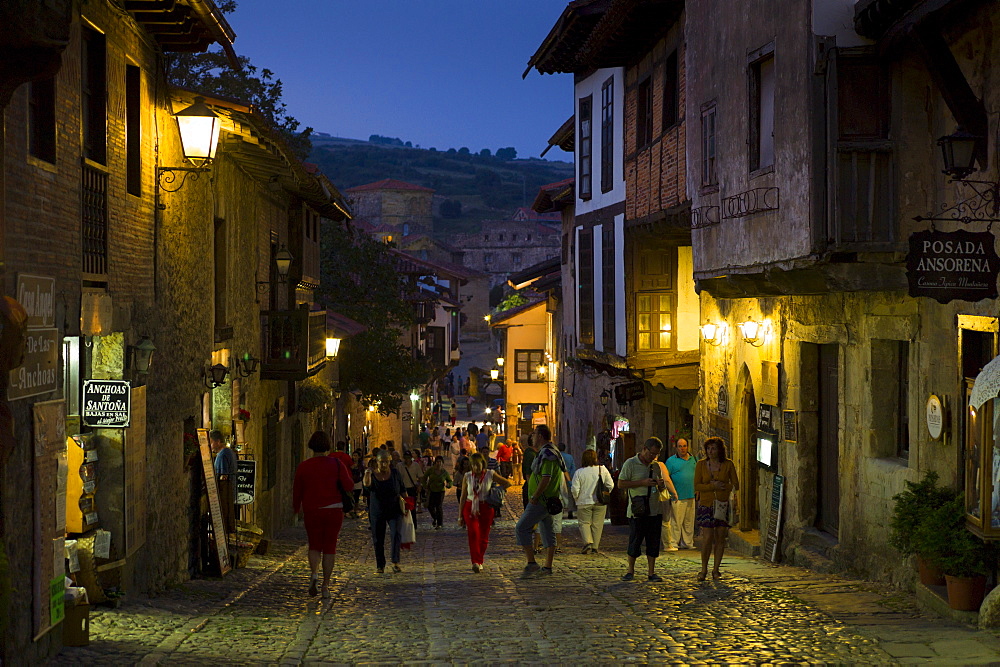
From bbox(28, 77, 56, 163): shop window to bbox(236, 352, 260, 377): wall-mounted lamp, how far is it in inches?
347

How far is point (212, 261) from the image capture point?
48.4 feet

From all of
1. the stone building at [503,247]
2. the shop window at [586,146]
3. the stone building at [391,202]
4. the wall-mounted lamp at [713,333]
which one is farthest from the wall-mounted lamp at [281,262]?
the stone building at [391,202]

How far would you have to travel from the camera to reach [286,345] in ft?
65.4

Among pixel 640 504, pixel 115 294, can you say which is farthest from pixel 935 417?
pixel 115 294

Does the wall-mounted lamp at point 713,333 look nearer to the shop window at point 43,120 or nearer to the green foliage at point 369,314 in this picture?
the shop window at point 43,120

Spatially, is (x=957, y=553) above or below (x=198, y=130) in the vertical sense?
below

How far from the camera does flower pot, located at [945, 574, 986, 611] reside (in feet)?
29.8

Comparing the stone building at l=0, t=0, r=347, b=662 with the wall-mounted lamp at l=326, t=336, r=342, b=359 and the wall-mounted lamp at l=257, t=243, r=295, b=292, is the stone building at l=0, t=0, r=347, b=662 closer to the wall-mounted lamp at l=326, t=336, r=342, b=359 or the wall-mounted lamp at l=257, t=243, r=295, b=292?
the wall-mounted lamp at l=257, t=243, r=295, b=292

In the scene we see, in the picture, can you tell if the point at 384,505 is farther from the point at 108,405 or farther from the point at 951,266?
the point at 951,266

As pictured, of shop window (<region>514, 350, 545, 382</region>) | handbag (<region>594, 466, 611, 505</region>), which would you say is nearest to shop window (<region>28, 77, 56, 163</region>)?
handbag (<region>594, 466, 611, 505</region>)

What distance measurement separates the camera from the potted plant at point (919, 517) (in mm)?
9680

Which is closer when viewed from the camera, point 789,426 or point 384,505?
point 384,505

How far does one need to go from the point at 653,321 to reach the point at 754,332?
14.7ft

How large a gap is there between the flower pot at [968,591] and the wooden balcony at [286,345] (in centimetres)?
1250
